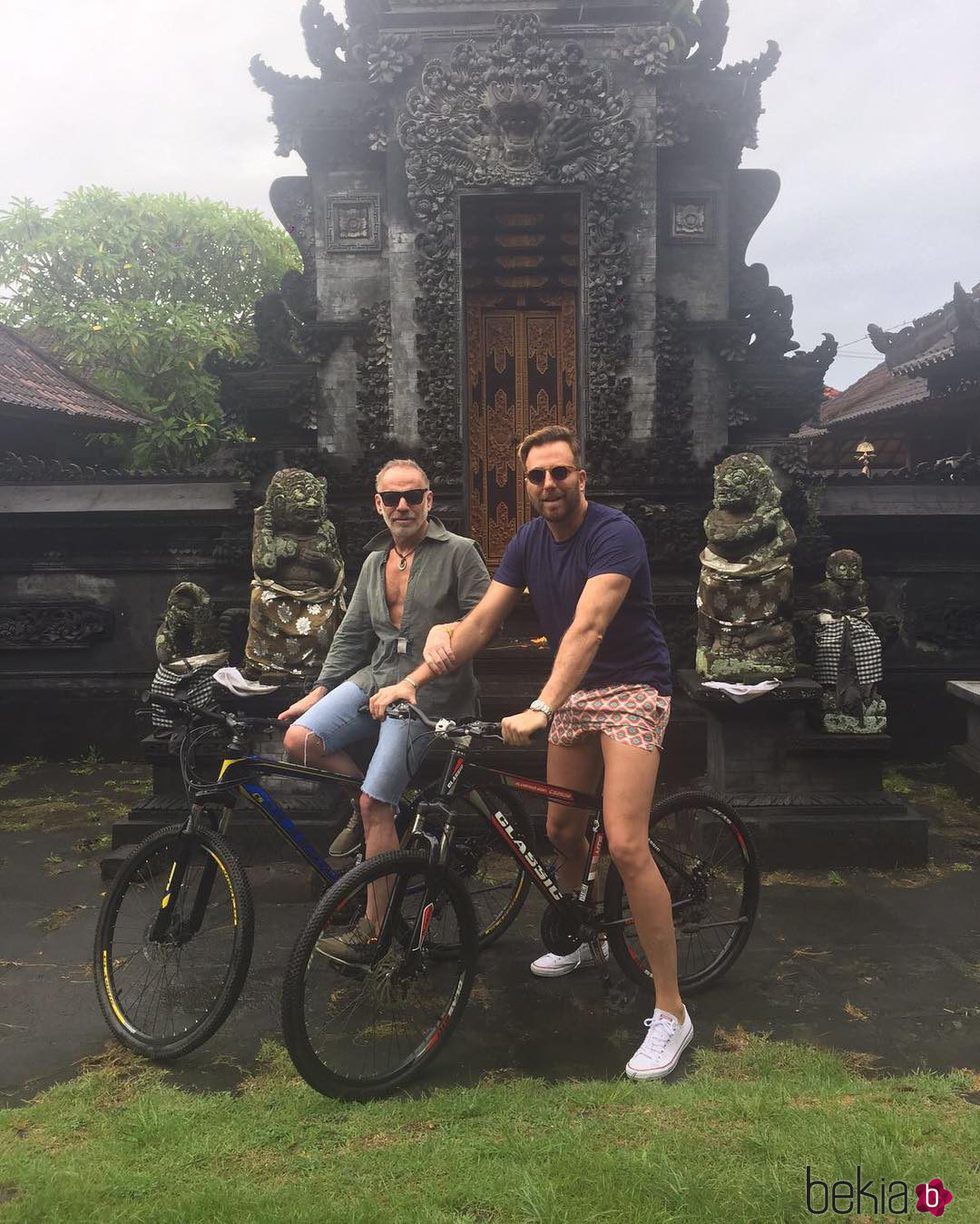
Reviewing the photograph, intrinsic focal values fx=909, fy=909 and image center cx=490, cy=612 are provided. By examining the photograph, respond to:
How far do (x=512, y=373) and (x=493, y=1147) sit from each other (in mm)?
7551

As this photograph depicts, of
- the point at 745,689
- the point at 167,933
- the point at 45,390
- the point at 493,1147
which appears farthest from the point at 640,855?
the point at 45,390

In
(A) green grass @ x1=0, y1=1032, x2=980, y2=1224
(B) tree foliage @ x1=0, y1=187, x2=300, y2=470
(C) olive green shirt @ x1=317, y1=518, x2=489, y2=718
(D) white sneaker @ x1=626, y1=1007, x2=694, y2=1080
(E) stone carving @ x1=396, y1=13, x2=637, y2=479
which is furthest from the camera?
(B) tree foliage @ x1=0, y1=187, x2=300, y2=470

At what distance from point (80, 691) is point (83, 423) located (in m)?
6.14

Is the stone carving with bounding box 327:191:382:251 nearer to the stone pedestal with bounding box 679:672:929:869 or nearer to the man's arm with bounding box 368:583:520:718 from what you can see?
the stone pedestal with bounding box 679:672:929:869

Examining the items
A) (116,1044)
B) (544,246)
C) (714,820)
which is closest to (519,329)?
(544,246)

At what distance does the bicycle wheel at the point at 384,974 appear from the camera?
3080 mm

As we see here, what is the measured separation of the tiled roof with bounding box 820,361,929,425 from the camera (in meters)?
15.1

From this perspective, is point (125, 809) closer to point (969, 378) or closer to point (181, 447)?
point (969, 378)

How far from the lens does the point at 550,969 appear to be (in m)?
4.15

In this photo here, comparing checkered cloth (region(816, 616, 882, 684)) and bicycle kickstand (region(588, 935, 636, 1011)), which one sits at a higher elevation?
checkered cloth (region(816, 616, 882, 684))

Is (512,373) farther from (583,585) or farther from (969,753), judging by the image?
(583,585)

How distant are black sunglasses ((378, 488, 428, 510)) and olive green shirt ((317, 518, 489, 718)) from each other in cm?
19

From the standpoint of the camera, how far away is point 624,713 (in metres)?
3.52

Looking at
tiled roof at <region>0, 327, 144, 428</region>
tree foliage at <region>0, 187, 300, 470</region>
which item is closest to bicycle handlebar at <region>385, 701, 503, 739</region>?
tiled roof at <region>0, 327, 144, 428</region>
